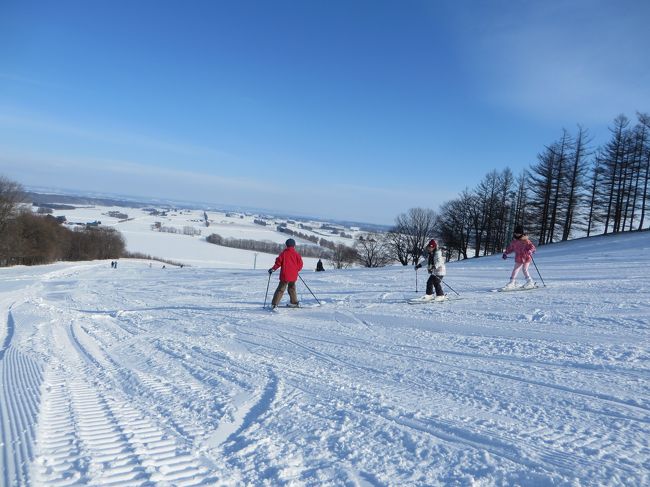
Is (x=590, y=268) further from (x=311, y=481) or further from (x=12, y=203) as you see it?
(x=12, y=203)

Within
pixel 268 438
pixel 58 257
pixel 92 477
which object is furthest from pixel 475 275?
pixel 58 257

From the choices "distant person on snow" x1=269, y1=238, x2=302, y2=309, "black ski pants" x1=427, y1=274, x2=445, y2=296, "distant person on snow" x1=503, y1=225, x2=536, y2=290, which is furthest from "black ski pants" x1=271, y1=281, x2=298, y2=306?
"distant person on snow" x1=503, y1=225, x2=536, y2=290

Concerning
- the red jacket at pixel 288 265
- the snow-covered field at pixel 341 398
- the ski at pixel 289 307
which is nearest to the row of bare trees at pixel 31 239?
the snow-covered field at pixel 341 398

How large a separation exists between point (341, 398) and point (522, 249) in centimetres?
941

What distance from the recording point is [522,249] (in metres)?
11.9

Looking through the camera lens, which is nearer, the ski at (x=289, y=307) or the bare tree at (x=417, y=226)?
the ski at (x=289, y=307)

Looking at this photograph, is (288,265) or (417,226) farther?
(417,226)

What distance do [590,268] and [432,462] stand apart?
54.1ft

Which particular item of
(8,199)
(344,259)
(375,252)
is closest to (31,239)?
(8,199)

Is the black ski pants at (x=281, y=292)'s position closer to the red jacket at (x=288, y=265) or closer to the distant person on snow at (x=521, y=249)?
the red jacket at (x=288, y=265)

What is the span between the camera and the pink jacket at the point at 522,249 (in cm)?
1172

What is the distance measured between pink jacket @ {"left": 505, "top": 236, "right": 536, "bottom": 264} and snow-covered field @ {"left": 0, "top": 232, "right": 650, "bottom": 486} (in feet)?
6.75

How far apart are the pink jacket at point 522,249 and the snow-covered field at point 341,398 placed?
2058 mm

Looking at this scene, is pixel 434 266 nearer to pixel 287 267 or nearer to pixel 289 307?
pixel 287 267
